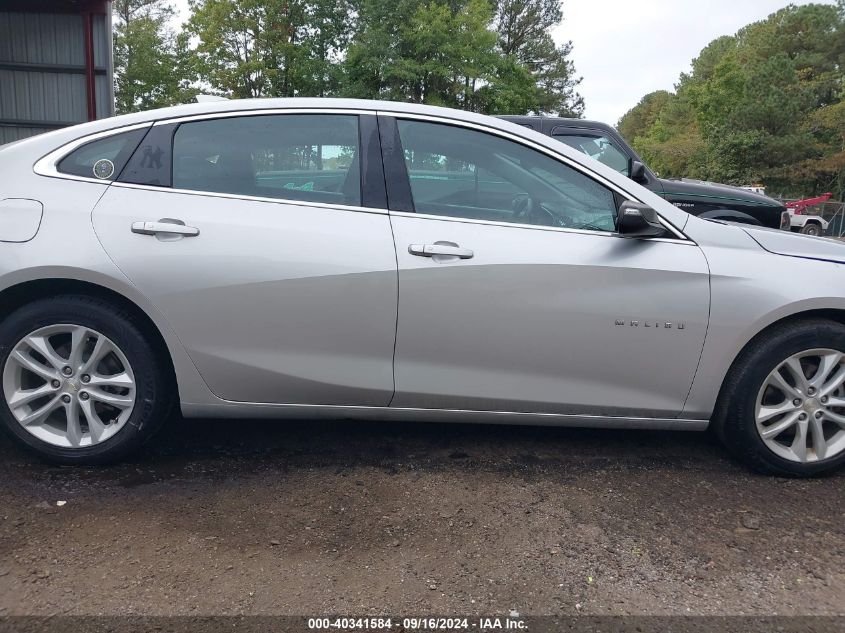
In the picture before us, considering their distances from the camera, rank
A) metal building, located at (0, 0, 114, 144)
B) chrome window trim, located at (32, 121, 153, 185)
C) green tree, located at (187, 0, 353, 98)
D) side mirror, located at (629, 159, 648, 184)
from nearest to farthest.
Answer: chrome window trim, located at (32, 121, 153, 185)
side mirror, located at (629, 159, 648, 184)
metal building, located at (0, 0, 114, 144)
green tree, located at (187, 0, 353, 98)

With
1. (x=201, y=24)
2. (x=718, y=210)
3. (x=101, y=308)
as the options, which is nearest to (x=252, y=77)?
(x=201, y=24)

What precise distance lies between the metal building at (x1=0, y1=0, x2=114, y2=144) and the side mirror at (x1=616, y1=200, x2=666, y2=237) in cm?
1185

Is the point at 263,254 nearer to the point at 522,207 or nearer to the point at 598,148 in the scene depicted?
the point at 522,207

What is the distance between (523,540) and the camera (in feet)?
8.82

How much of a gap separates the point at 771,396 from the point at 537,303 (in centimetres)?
121

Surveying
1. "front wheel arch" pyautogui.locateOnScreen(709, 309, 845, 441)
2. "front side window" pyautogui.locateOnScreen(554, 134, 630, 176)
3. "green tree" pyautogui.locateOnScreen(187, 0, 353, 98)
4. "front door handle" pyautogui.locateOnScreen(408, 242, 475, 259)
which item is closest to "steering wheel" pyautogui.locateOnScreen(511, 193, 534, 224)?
"front door handle" pyautogui.locateOnScreen(408, 242, 475, 259)

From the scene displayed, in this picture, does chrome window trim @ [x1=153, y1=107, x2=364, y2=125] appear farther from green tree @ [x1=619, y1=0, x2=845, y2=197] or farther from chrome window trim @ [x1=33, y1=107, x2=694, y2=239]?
green tree @ [x1=619, y1=0, x2=845, y2=197]

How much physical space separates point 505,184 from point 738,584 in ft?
6.20

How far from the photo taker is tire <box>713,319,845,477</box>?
3.18 m

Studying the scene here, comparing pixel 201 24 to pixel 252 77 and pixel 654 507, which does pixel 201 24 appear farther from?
pixel 654 507

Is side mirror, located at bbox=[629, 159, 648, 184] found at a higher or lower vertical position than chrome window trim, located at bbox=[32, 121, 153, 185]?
higher

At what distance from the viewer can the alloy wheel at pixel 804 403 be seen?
3215 millimetres

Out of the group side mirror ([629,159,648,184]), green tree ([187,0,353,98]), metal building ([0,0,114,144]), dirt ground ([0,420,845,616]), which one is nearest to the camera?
dirt ground ([0,420,845,616])

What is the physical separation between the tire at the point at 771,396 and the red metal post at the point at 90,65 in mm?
12289
